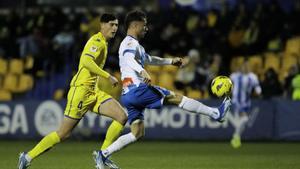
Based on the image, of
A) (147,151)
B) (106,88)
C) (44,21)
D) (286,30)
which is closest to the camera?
(147,151)

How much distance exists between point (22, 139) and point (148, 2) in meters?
6.46

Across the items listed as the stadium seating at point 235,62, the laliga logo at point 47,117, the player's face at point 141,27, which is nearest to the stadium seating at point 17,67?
the laliga logo at point 47,117

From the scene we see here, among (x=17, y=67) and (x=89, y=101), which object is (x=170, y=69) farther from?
(x=89, y=101)

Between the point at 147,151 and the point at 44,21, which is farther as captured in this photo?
→ the point at 44,21

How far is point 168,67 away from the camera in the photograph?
21344 mm

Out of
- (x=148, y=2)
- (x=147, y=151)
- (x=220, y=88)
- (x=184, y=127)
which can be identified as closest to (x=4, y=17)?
(x=148, y=2)

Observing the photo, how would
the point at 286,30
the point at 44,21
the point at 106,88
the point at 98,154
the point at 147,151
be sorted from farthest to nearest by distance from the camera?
the point at 44,21
the point at 286,30
the point at 106,88
the point at 147,151
the point at 98,154

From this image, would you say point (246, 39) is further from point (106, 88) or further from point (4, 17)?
point (4, 17)

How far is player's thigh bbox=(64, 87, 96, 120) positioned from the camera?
10.2 meters

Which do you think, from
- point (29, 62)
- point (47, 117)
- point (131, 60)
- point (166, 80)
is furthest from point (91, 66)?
point (29, 62)

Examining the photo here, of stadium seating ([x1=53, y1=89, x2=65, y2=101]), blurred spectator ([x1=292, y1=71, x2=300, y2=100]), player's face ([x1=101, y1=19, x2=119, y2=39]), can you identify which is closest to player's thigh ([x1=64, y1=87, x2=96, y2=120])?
player's face ([x1=101, y1=19, x2=119, y2=39])

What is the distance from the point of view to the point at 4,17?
23.9 meters

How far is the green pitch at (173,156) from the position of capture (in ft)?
39.5

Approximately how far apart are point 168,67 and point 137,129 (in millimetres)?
11257
